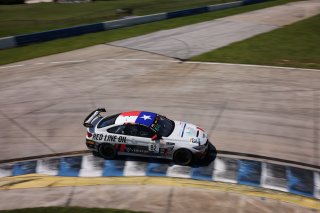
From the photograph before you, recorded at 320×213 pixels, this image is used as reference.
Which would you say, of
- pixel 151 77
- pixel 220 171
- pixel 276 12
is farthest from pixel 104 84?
pixel 276 12

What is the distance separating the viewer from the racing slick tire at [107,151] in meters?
13.9

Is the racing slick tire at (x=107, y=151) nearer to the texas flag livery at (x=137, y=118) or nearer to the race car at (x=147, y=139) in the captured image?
the race car at (x=147, y=139)

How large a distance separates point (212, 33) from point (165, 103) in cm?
1652

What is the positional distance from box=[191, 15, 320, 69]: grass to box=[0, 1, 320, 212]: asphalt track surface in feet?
4.79

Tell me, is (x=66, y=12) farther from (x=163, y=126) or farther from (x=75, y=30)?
(x=163, y=126)

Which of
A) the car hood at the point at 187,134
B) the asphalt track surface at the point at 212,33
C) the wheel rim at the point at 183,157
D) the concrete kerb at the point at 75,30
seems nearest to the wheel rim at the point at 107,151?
the car hood at the point at 187,134

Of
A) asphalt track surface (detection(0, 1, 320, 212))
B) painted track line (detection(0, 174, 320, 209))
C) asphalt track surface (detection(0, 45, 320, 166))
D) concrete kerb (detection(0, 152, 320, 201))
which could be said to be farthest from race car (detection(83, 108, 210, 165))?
asphalt track surface (detection(0, 45, 320, 166))

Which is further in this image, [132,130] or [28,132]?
[28,132]

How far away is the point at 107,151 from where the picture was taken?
46.0ft

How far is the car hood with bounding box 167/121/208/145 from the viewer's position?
1337 cm

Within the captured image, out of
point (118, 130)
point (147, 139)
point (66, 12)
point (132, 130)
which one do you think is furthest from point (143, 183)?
point (66, 12)

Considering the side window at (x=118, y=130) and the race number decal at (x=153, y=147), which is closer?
the race number decal at (x=153, y=147)

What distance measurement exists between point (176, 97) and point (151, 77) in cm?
366

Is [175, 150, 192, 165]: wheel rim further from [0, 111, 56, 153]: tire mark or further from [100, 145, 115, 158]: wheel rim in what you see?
[0, 111, 56, 153]: tire mark
